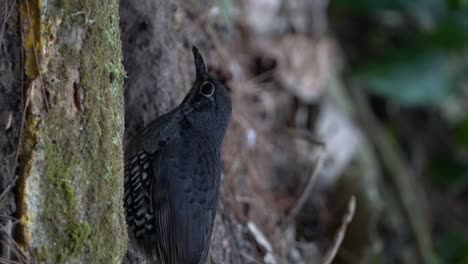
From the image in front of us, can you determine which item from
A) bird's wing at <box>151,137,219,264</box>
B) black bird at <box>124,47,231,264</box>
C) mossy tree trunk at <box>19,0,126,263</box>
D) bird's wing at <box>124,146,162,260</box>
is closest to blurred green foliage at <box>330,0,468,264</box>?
black bird at <box>124,47,231,264</box>

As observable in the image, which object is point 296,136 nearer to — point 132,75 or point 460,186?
point 132,75

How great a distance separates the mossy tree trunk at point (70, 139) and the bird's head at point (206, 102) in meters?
1.31

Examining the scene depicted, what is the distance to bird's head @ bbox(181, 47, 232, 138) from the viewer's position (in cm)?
554

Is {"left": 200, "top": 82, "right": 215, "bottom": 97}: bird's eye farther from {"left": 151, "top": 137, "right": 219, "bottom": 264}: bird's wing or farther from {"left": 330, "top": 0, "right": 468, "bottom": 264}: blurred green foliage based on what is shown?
{"left": 330, "top": 0, "right": 468, "bottom": 264}: blurred green foliage

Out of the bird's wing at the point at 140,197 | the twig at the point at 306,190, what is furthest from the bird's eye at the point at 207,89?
the twig at the point at 306,190

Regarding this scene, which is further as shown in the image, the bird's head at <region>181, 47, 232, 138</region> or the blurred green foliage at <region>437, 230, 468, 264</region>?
the blurred green foliage at <region>437, 230, 468, 264</region>

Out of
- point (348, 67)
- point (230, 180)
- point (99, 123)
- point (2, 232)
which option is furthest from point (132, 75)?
point (348, 67)

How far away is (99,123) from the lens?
4.18m

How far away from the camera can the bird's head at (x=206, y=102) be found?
554cm

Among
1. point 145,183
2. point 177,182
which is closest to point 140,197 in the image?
point 145,183

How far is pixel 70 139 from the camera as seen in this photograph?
404cm

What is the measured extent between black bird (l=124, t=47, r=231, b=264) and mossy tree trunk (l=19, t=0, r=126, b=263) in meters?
0.85

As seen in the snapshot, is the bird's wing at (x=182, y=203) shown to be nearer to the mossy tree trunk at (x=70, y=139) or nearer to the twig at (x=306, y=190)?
the mossy tree trunk at (x=70, y=139)

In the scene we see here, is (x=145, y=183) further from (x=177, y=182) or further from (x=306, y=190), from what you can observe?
(x=306, y=190)
